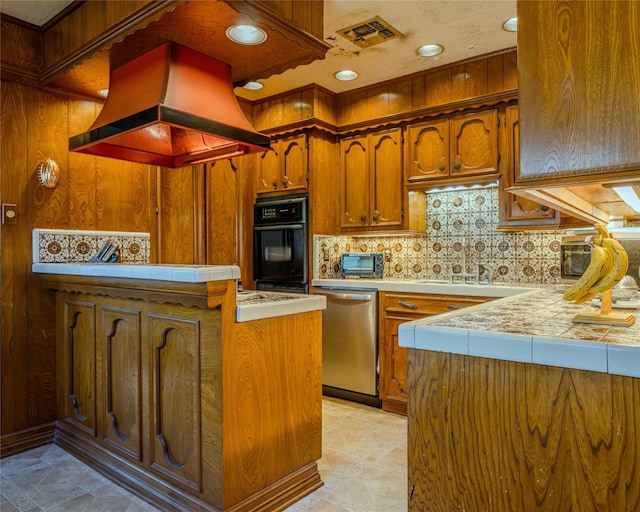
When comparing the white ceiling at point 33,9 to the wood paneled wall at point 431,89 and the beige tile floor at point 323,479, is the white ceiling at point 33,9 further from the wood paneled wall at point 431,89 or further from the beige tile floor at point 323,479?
the beige tile floor at point 323,479

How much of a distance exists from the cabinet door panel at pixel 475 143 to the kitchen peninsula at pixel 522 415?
2.03 metres

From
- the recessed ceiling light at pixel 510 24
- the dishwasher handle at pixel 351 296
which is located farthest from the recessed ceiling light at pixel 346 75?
the dishwasher handle at pixel 351 296

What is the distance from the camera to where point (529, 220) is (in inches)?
120

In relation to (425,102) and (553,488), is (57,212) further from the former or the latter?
(553,488)

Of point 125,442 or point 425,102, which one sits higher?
point 425,102

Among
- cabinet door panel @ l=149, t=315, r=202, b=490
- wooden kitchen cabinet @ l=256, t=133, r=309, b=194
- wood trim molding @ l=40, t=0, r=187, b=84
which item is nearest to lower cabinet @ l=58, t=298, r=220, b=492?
cabinet door panel @ l=149, t=315, r=202, b=490

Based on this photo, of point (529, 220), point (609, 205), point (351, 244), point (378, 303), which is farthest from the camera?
point (351, 244)

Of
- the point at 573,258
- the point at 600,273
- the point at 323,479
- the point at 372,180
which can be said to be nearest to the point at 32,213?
the point at 323,479

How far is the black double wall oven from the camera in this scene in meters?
3.79

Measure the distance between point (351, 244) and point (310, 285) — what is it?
70 centimetres

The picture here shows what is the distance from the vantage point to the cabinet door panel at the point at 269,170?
4035 mm

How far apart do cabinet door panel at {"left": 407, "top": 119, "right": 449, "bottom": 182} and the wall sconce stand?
2542 millimetres

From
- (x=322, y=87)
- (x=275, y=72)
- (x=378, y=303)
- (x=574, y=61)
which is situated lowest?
(x=378, y=303)

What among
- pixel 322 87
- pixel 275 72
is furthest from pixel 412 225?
pixel 275 72
